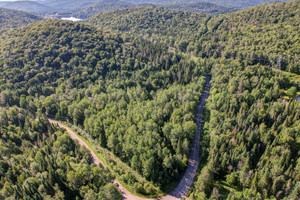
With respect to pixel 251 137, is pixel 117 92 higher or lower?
higher

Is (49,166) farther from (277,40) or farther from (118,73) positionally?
(277,40)

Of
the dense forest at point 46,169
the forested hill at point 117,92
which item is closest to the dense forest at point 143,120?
the dense forest at point 46,169

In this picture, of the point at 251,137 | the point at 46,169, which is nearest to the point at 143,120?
the point at 46,169

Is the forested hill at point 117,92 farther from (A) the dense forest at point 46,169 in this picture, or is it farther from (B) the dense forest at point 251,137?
(B) the dense forest at point 251,137

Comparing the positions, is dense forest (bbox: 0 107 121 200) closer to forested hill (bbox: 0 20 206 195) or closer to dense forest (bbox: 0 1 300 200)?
dense forest (bbox: 0 1 300 200)

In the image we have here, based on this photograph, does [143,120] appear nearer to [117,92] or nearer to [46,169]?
[117,92]

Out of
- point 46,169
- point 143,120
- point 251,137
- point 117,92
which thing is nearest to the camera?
point 46,169
